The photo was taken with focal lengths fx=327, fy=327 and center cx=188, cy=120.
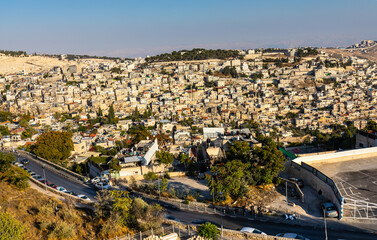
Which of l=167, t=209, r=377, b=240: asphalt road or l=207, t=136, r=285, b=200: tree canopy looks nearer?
l=167, t=209, r=377, b=240: asphalt road

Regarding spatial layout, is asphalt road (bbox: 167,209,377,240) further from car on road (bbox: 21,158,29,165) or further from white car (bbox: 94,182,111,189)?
car on road (bbox: 21,158,29,165)

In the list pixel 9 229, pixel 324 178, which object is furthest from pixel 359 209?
pixel 9 229

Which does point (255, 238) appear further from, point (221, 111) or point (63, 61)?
point (63, 61)

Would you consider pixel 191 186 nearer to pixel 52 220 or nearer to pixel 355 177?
pixel 52 220

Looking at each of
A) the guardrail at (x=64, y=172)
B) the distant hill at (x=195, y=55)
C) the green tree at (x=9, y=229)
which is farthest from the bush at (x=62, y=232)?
the distant hill at (x=195, y=55)

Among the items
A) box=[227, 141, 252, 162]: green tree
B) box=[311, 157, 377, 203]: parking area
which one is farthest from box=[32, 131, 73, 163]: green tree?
box=[311, 157, 377, 203]: parking area
